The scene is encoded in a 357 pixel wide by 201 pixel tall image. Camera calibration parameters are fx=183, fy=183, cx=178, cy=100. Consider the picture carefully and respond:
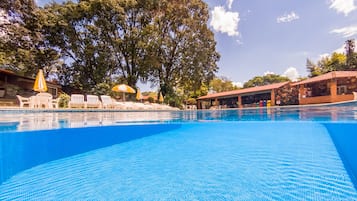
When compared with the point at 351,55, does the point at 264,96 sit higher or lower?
lower

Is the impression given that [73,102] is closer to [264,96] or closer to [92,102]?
[92,102]

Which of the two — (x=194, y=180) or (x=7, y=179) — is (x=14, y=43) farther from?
(x=194, y=180)

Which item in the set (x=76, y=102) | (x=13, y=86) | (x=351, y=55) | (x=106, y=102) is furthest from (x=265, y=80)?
(x=13, y=86)

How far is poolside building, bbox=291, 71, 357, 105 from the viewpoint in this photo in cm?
1650

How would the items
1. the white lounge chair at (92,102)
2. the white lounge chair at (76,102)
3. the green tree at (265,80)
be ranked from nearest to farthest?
1. the white lounge chair at (76,102)
2. the white lounge chair at (92,102)
3. the green tree at (265,80)

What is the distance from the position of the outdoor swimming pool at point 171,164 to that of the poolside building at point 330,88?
1487 centimetres

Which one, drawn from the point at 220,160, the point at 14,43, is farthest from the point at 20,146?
the point at 14,43

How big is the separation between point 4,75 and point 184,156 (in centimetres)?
Answer: 1913

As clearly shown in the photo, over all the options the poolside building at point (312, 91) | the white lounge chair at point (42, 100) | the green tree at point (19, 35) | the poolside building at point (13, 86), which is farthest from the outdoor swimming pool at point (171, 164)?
the poolside building at point (312, 91)

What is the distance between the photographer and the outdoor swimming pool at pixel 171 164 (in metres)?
2.44

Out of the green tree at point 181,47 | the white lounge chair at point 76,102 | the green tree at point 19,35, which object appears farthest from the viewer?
the green tree at point 181,47

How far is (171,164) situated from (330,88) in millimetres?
20280

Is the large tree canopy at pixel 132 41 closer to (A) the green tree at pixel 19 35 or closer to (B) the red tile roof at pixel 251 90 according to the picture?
(A) the green tree at pixel 19 35

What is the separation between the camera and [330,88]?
1744 cm
